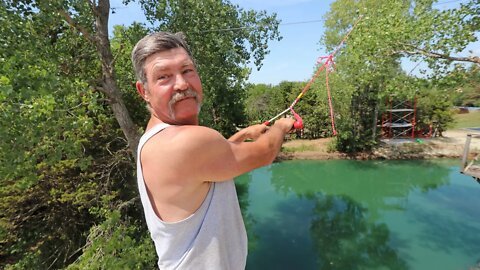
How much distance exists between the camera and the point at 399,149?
13.7m

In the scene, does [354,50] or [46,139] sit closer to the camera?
[46,139]

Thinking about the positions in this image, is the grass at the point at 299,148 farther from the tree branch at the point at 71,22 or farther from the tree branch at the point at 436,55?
the tree branch at the point at 71,22

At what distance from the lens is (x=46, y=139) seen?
3836 mm

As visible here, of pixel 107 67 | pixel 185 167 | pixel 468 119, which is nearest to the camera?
pixel 185 167

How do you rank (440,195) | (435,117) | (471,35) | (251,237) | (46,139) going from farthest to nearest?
(435,117) < (440,195) < (251,237) < (471,35) < (46,139)

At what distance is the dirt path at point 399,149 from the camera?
13.3 m

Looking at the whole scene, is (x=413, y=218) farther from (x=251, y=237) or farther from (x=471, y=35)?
(x=471, y=35)

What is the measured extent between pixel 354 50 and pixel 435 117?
12.1 meters

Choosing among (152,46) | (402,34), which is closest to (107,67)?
(152,46)

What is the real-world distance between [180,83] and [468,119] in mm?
27604

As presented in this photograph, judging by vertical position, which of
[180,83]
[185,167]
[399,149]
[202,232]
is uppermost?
[180,83]

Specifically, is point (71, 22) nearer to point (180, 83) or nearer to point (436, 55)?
point (180, 83)

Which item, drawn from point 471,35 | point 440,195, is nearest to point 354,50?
point 471,35

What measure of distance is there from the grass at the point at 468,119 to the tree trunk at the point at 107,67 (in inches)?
747
